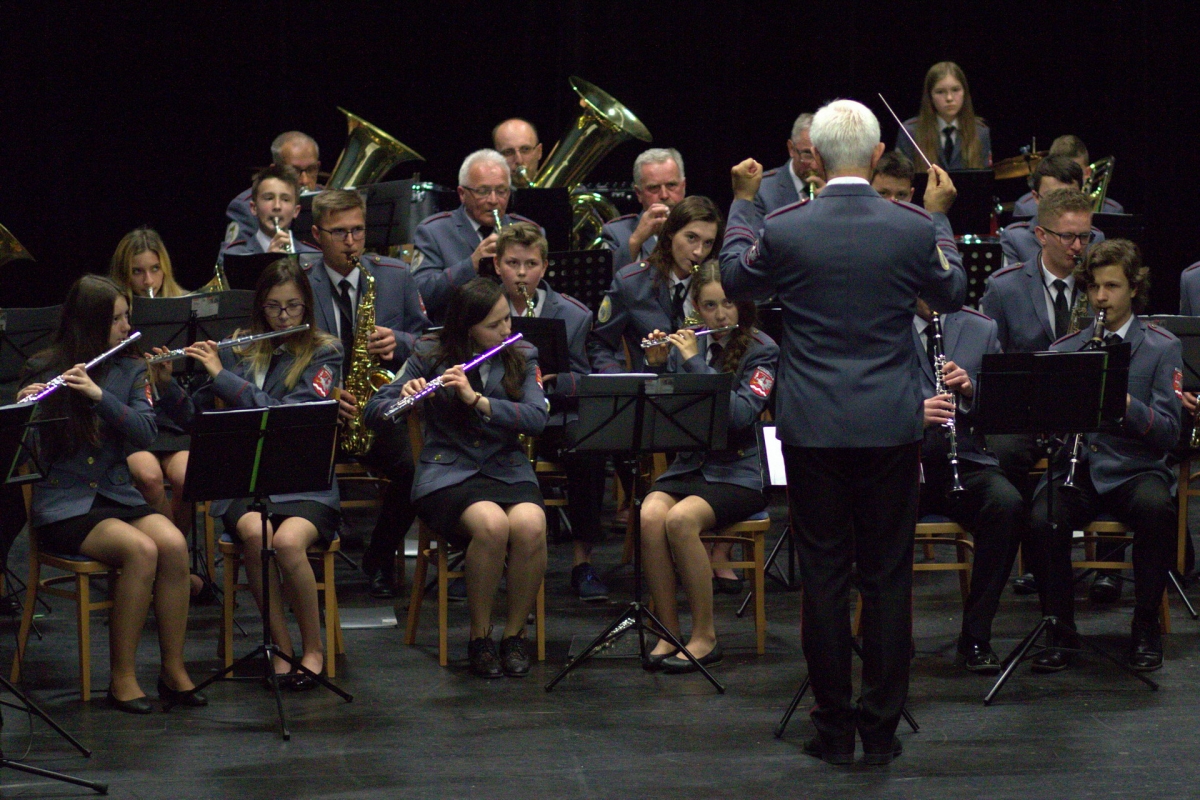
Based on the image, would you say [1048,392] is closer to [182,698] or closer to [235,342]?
[235,342]

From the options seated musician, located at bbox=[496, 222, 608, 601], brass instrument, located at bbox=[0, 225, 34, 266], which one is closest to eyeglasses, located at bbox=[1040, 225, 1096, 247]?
seated musician, located at bbox=[496, 222, 608, 601]

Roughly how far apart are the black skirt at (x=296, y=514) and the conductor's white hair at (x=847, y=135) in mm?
1877

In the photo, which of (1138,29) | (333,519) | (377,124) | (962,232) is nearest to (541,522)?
(333,519)

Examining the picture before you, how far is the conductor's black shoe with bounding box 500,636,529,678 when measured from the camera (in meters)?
4.57

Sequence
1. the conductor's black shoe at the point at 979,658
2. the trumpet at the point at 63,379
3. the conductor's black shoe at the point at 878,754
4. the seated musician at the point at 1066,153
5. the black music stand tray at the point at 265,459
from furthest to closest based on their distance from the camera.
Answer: the seated musician at the point at 1066,153 → the conductor's black shoe at the point at 979,658 → the trumpet at the point at 63,379 → the black music stand tray at the point at 265,459 → the conductor's black shoe at the point at 878,754

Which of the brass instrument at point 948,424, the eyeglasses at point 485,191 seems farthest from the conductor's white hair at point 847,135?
the eyeglasses at point 485,191

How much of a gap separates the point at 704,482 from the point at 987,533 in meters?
0.86

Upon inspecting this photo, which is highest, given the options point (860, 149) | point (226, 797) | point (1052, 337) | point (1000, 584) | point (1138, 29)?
point (1138, 29)

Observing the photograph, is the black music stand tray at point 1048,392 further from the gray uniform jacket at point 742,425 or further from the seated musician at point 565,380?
the seated musician at point 565,380

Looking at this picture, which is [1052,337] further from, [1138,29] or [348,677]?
[1138,29]

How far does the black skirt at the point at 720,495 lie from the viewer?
472 centimetres

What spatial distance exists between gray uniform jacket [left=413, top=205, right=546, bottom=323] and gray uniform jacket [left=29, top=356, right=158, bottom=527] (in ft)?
5.07

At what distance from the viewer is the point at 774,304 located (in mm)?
5801

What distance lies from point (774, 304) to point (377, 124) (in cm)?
348
